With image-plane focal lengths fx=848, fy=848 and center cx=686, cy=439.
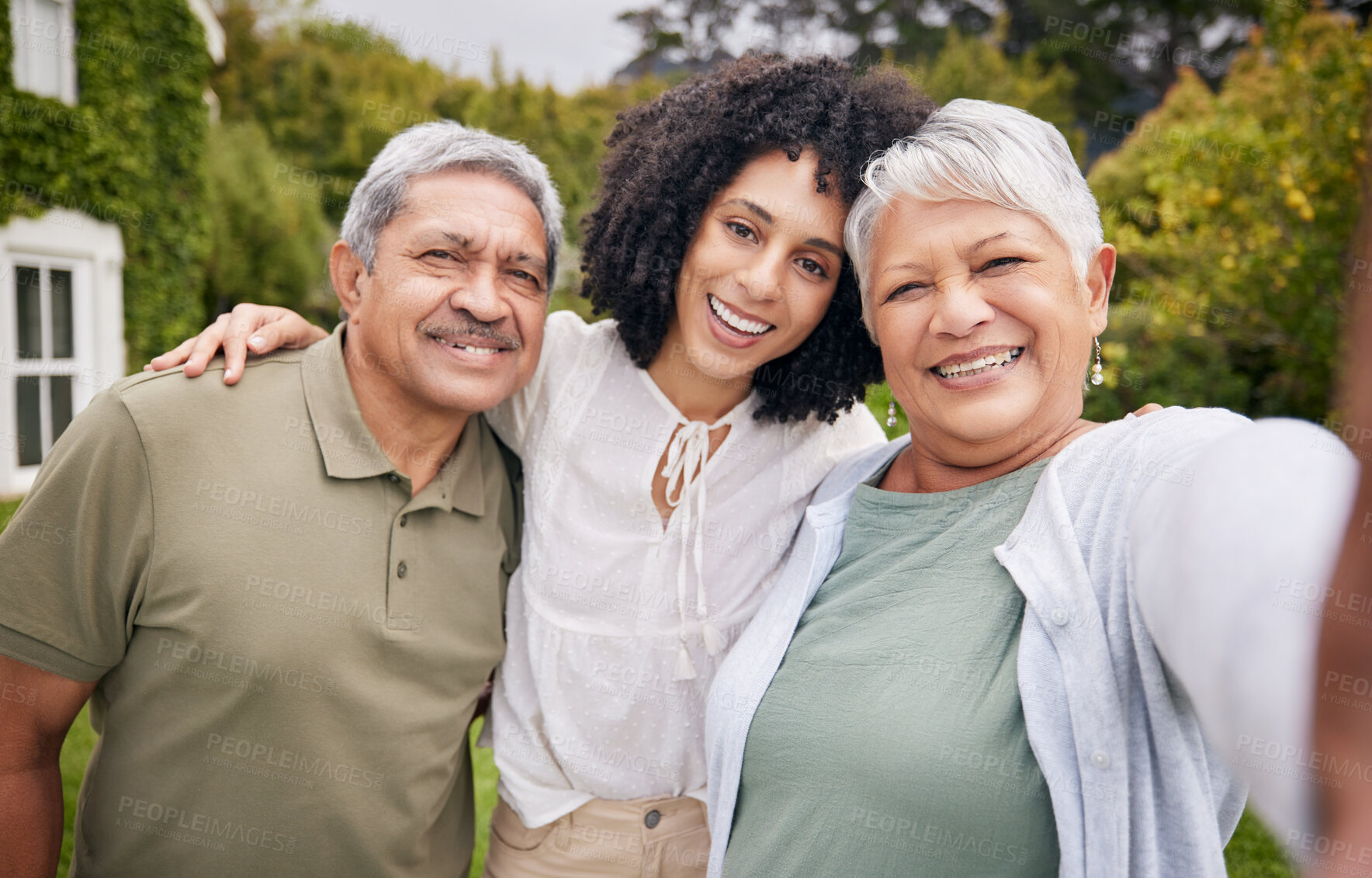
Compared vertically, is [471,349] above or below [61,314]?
above

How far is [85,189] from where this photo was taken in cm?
816

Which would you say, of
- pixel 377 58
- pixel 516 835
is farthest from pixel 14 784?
pixel 377 58

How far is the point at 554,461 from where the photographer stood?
230 centimetres

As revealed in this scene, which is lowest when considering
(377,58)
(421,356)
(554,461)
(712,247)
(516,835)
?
(516,835)

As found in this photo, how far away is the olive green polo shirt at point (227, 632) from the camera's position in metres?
1.81

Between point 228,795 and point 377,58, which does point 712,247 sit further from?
point 377,58

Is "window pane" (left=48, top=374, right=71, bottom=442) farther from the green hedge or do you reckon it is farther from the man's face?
the man's face

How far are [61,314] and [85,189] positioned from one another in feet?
4.24

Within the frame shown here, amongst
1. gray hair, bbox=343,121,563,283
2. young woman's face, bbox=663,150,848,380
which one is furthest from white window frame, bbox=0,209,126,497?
young woman's face, bbox=663,150,848,380

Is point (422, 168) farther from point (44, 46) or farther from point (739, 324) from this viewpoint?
point (44, 46)

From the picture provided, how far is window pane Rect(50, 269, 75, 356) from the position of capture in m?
8.43

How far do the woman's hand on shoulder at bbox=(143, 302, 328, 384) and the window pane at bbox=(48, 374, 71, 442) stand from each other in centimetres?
803

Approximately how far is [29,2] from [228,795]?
29.6ft

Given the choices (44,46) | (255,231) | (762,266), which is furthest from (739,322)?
(255,231)
